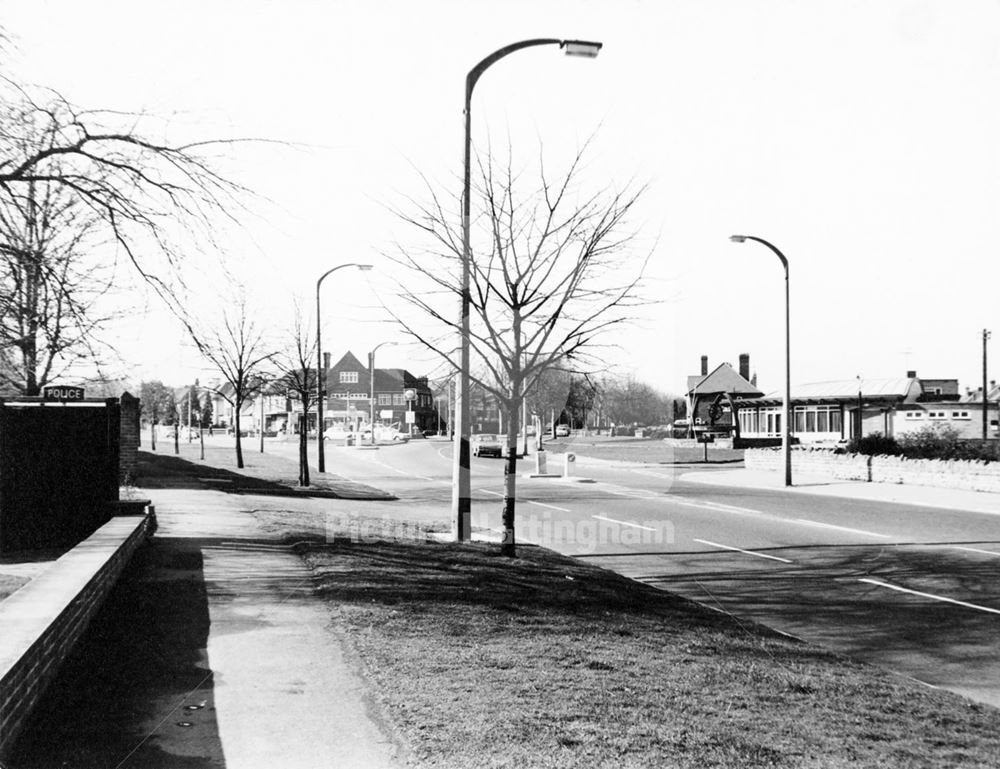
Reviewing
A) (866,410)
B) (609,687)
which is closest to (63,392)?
(609,687)

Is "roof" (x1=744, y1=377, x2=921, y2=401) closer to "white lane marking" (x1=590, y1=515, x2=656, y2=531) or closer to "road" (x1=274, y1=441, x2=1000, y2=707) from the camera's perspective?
"road" (x1=274, y1=441, x2=1000, y2=707)

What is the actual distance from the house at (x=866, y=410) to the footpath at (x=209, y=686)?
155 feet

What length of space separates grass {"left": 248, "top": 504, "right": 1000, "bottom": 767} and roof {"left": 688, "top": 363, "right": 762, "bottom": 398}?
252 ft

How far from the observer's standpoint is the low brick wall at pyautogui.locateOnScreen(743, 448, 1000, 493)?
26.3 meters

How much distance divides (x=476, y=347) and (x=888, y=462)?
22.8 m

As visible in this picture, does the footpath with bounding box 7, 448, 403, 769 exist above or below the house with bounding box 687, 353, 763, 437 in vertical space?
below

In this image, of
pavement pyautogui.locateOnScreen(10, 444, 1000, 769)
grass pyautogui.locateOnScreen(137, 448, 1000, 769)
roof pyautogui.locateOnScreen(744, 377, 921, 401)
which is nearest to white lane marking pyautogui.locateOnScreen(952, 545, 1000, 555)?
grass pyautogui.locateOnScreen(137, 448, 1000, 769)

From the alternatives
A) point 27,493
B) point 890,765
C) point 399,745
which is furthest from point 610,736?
point 27,493

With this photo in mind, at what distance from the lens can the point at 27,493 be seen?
450 inches

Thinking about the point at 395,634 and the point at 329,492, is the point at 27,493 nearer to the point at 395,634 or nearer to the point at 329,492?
the point at 395,634

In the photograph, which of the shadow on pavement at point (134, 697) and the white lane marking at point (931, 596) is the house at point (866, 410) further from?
the shadow on pavement at point (134, 697)

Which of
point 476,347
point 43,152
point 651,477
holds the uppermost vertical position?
point 43,152

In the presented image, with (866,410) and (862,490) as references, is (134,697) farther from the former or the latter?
(866,410)

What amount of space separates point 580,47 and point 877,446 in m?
26.0
